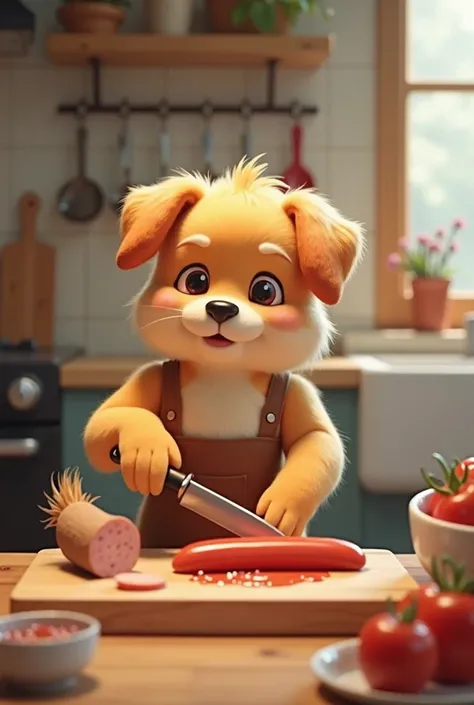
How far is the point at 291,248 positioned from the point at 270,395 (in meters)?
0.18

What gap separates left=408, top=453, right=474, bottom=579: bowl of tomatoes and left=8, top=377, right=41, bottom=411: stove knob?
1.41 m

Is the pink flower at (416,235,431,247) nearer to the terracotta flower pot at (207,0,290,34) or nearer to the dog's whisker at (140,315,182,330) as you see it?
the terracotta flower pot at (207,0,290,34)

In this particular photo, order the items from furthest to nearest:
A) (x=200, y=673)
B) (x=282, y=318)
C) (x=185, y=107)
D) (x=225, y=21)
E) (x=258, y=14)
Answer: (x=185, y=107) < (x=225, y=21) < (x=258, y=14) < (x=282, y=318) < (x=200, y=673)

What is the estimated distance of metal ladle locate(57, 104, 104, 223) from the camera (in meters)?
2.88

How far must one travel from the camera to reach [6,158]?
9.50ft

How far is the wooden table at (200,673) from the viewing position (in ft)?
2.71

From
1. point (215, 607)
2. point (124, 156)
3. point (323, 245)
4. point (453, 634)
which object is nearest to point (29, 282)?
point (124, 156)

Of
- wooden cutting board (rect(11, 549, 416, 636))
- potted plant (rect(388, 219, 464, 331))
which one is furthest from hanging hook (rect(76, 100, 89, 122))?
wooden cutting board (rect(11, 549, 416, 636))

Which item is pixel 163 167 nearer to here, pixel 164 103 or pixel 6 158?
pixel 164 103

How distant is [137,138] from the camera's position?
289 cm

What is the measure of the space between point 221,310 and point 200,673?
48 centimetres

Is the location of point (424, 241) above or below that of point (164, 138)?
below

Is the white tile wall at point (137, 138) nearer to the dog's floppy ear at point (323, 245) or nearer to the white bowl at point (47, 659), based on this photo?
the dog's floppy ear at point (323, 245)

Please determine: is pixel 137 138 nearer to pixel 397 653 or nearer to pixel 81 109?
pixel 81 109
